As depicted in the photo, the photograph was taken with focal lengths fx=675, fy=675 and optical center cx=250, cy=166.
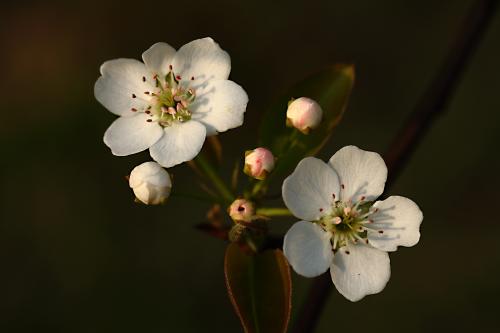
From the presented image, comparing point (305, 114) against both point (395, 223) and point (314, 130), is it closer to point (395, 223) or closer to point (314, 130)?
point (314, 130)

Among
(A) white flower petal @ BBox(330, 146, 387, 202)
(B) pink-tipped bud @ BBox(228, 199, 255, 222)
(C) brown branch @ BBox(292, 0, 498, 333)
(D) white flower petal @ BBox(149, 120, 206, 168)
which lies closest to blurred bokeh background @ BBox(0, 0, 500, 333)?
(C) brown branch @ BBox(292, 0, 498, 333)

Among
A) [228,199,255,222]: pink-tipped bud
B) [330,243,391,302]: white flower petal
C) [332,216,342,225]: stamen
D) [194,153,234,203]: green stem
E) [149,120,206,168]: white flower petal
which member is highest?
[149,120,206,168]: white flower petal

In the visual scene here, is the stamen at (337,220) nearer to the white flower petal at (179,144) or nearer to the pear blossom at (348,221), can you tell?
the pear blossom at (348,221)

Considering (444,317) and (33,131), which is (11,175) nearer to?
(33,131)

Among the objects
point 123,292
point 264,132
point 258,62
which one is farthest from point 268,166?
point 258,62

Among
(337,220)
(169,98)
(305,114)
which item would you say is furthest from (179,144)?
(337,220)

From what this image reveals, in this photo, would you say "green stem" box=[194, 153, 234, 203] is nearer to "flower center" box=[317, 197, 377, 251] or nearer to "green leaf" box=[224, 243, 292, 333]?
"green leaf" box=[224, 243, 292, 333]

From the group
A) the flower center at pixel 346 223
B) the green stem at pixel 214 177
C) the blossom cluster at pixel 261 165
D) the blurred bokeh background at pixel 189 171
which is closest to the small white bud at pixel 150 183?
the blossom cluster at pixel 261 165
